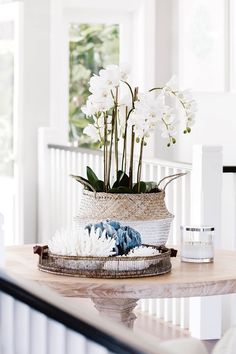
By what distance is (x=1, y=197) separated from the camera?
763 centimetres

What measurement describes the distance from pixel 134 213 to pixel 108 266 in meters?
0.36

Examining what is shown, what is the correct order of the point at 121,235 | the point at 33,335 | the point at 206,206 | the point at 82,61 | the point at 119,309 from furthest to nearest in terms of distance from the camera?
1. the point at 82,61
2. the point at 206,206
3. the point at 119,309
4. the point at 121,235
5. the point at 33,335

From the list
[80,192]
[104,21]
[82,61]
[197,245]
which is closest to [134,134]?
[197,245]

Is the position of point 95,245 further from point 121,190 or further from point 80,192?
point 80,192

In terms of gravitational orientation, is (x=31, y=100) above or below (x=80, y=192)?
above

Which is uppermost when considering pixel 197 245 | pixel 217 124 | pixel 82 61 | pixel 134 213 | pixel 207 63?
pixel 82 61

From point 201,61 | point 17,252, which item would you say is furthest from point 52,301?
point 201,61

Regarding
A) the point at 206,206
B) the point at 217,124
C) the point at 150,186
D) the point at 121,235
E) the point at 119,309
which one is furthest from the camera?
the point at 217,124

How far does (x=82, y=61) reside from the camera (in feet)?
37.9

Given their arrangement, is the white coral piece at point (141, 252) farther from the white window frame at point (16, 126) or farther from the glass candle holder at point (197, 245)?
the white window frame at point (16, 126)

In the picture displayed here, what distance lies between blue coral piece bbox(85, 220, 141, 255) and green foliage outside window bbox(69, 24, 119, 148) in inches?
300

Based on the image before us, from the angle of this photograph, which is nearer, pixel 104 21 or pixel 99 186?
pixel 99 186

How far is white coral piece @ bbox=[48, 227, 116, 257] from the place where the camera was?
319 centimetres

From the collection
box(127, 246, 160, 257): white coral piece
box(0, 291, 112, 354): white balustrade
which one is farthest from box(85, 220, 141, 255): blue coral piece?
box(0, 291, 112, 354): white balustrade
